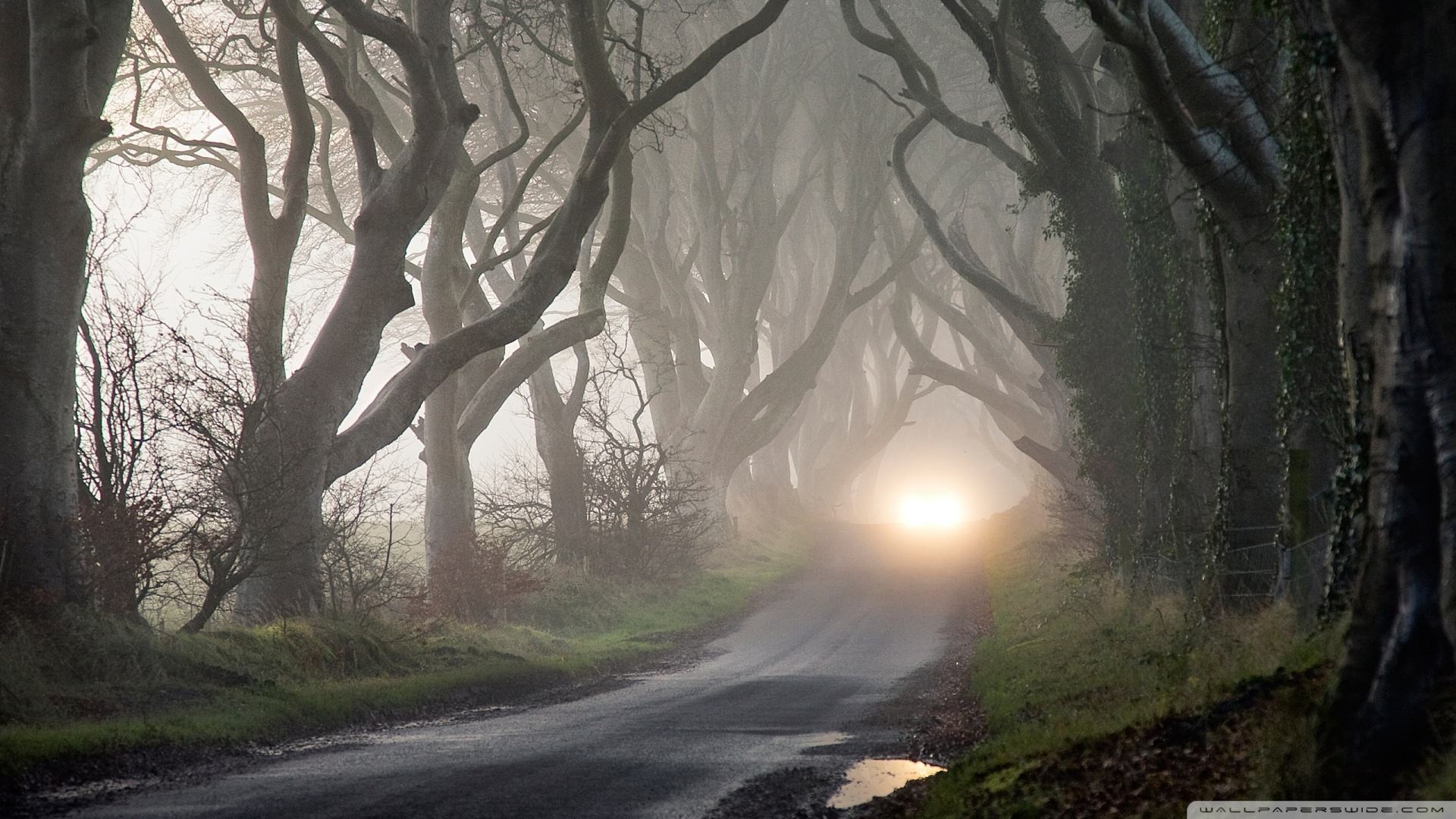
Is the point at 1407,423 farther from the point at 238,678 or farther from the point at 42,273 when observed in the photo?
the point at 42,273

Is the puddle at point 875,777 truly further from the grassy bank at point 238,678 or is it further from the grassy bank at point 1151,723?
the grassy bank at point 238,678

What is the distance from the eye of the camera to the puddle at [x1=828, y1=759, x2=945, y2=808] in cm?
818

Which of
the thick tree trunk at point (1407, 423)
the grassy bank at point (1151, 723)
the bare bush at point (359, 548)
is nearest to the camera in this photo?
the thick tree trunk at point (1407, 423)

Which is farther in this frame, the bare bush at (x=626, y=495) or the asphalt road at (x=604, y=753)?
the bare bush at (x=626, y=495)

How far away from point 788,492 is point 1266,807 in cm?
3769

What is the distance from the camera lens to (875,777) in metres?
8.95

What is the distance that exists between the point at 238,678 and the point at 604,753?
423 cm

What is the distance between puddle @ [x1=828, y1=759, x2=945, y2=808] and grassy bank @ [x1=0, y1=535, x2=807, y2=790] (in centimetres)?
488

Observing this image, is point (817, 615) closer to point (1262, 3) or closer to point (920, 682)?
point (920, 682)

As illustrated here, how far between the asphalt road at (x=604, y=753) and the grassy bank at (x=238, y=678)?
1.01 meters

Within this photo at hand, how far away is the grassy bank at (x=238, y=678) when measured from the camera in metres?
9.53

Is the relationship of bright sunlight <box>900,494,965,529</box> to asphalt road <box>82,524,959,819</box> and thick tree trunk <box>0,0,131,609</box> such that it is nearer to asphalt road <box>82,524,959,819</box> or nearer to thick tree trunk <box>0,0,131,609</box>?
asphalt road <box>82,524,959,819</box>

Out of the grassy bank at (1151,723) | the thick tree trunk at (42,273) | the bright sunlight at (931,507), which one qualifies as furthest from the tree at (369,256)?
the bright sunlight at (931,507)

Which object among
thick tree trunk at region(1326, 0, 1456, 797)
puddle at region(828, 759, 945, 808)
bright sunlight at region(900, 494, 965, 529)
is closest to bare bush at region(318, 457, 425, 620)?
puddle at region(828, 759, 945, 808)
